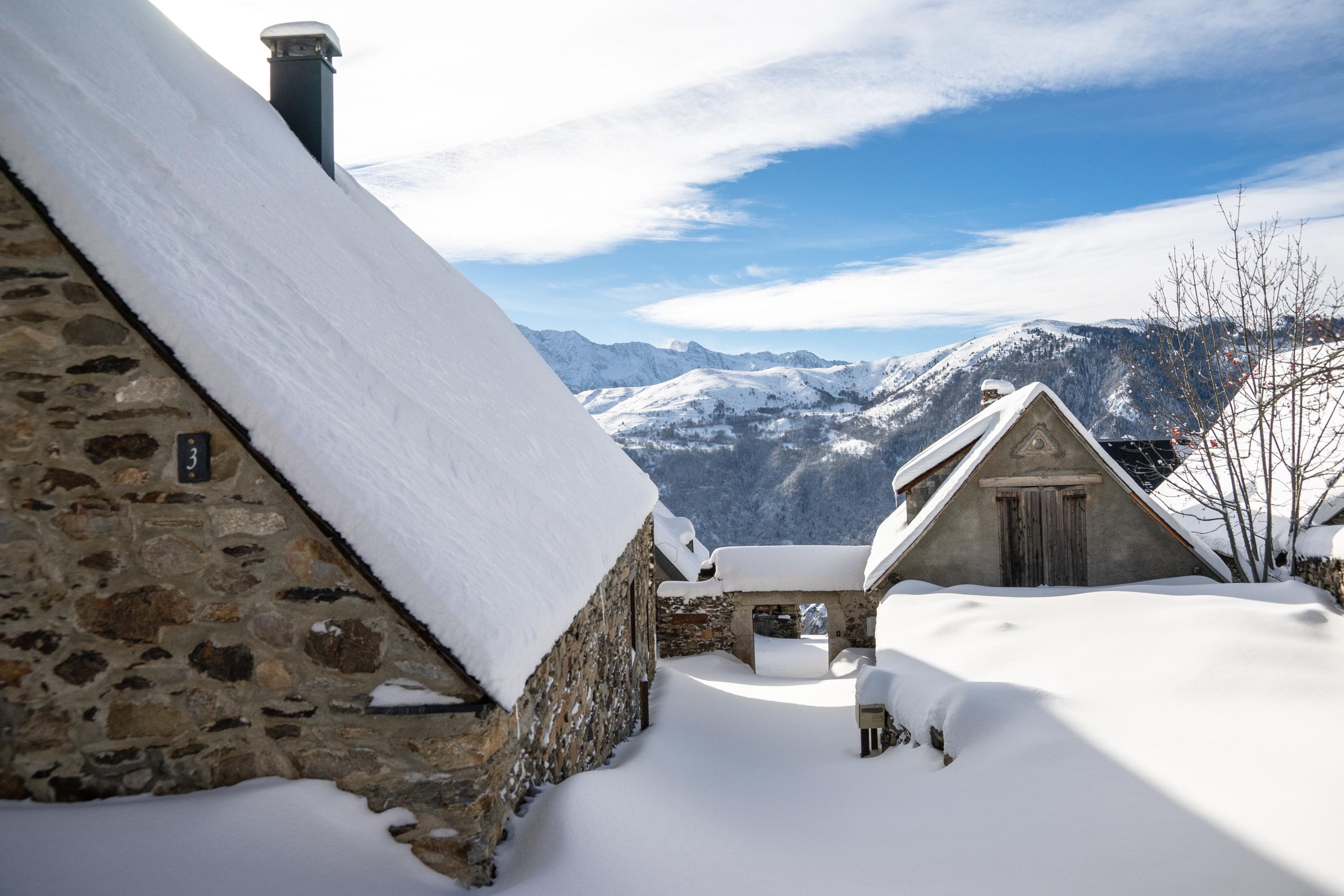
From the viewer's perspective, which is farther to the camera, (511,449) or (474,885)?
(511,449)

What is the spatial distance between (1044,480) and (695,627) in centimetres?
737

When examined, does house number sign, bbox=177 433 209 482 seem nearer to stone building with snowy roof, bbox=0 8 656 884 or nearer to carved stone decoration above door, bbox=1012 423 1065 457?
stone building with snowy roof, bbox=0 8 656 884

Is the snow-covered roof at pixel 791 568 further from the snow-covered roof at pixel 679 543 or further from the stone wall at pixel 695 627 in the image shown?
the snow-covered roof at pixel 679 543

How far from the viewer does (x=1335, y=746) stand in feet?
13.6

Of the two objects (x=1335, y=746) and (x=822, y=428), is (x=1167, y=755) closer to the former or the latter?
(x=1335, y=746)

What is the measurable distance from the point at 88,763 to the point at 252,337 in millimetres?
1959

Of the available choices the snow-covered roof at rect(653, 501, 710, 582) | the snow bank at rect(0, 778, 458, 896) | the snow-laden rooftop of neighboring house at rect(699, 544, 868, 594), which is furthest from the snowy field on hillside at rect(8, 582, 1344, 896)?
the snow-covered roof at rect(653, 501, 710, 582)

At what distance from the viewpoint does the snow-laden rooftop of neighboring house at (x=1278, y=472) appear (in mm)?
11188

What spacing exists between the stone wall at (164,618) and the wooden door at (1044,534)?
1112cm

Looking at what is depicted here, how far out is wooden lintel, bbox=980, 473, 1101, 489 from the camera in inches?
495

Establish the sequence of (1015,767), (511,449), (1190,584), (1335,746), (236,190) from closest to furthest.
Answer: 1. (1335,746)
2. (1015,767)
3. (236,190)
4. (511,449)
5. (1190,584)

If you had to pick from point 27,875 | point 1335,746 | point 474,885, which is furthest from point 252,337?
point 1335,746

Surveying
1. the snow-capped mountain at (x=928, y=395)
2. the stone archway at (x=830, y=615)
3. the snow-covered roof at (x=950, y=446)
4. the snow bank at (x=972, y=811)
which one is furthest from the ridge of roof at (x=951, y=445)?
the snow-capped mountain at (x=928, y=395)

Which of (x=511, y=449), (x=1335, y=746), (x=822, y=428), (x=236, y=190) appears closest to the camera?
(x=1335, y=746)
